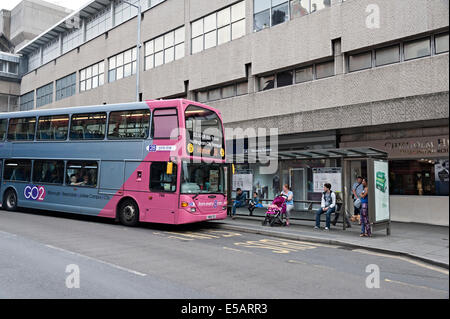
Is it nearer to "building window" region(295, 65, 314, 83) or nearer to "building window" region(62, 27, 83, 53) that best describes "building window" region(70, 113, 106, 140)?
"building window" region(295, 65, 314, 83)

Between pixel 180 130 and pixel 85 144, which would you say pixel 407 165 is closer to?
pixel 180 130

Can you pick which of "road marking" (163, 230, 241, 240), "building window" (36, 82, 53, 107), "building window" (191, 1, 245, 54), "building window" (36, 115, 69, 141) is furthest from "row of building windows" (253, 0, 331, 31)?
"building window" (36, 82, 53, 107)

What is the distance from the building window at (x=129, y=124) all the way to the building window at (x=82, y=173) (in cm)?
139

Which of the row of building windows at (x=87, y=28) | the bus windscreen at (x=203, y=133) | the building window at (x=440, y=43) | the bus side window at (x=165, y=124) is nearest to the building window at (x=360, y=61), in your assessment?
the building window at (x=440, y=43)

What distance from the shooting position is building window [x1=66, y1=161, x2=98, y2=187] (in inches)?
524

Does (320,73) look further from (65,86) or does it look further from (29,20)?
(29,20)

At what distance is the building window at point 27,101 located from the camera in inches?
1634

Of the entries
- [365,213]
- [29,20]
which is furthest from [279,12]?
[29,20]

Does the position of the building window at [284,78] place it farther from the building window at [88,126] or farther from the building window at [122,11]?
the building window at [122,11]

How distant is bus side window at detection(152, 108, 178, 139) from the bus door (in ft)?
2.95

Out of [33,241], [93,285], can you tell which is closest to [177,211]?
[33,241]

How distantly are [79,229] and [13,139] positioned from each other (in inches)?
291

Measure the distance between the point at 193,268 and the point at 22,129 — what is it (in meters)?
12.6

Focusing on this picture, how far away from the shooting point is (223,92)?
69.7 feet
